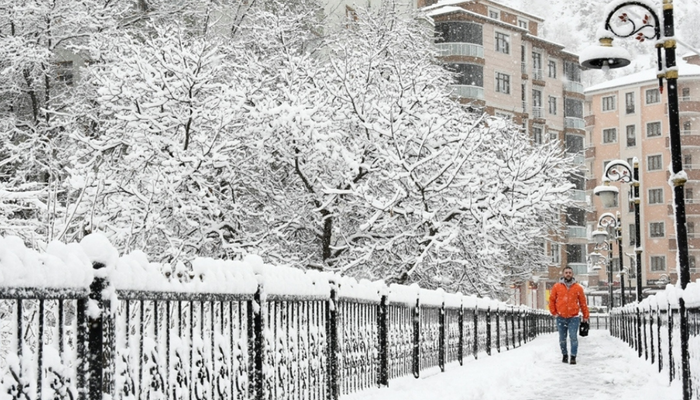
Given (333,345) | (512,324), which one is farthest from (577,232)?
(333,345)

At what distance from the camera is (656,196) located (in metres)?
91.8

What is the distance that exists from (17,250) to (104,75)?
19.5 meters

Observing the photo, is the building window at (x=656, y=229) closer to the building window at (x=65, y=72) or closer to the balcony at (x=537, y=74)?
the balcony at (x=537, y=74)

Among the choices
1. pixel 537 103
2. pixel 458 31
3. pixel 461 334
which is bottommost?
pixel 461 334

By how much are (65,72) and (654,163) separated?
246ft

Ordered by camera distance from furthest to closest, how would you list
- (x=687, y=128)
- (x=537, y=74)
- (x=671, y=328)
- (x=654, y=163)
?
(x=654, y=163)
(x=687, y=128)
(x=537, y=74)
(x=671, y=328)

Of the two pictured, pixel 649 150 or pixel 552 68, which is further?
pixel 649 150

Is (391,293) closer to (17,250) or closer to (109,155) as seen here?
(17,250)

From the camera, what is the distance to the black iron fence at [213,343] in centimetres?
369

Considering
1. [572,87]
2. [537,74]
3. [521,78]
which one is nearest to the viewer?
[521,78]

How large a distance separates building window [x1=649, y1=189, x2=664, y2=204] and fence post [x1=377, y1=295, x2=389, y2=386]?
281ft

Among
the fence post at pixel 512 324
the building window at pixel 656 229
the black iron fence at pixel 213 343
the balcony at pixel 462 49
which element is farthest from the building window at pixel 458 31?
the black iron fence at pixel 213 343

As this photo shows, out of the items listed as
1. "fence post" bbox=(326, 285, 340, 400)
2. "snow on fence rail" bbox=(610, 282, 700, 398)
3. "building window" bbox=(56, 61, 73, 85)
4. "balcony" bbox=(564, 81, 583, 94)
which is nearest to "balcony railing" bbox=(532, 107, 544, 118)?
"balcony" bbox=(564, 81, 583, 94)

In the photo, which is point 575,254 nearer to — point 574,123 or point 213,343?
point 574,123
